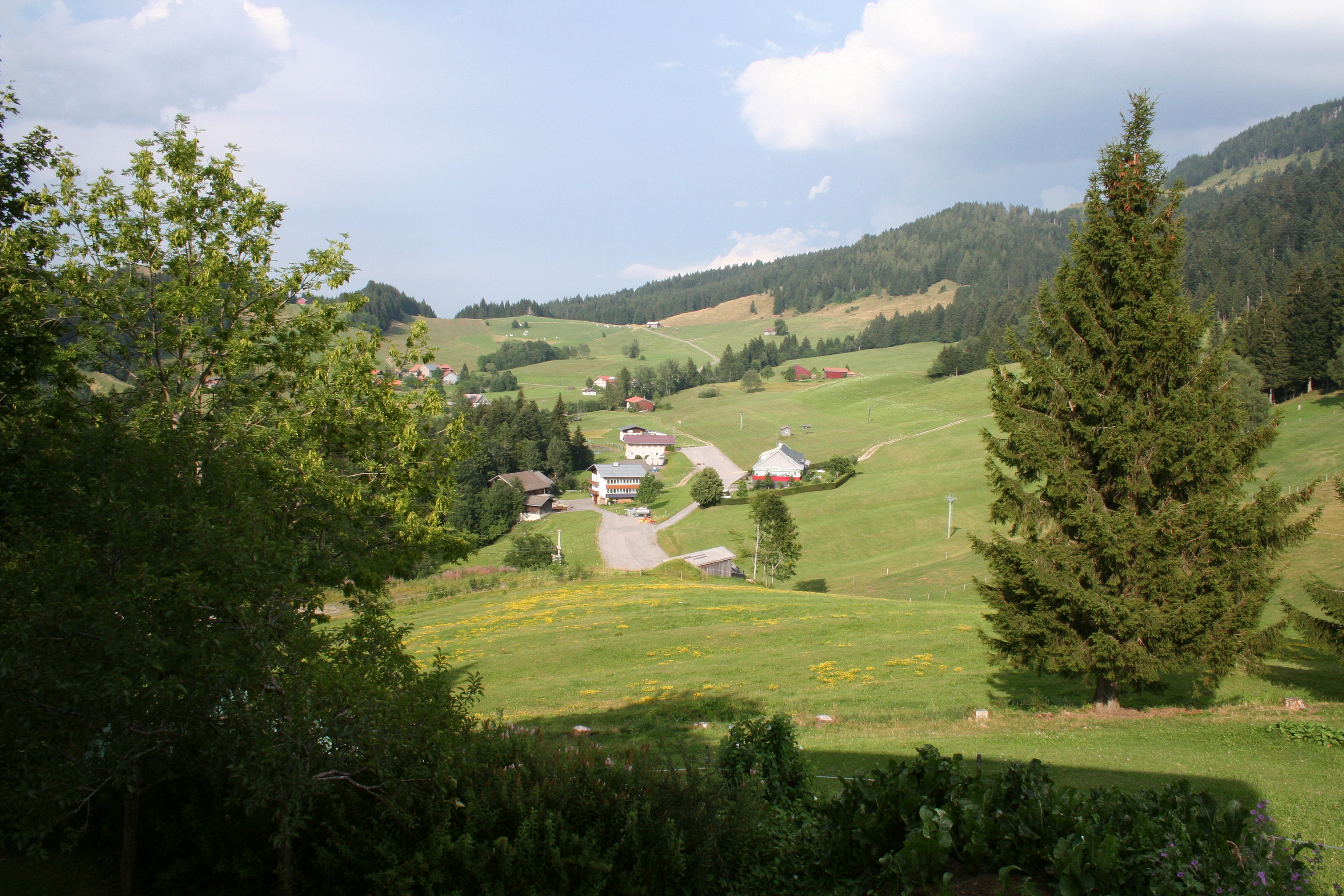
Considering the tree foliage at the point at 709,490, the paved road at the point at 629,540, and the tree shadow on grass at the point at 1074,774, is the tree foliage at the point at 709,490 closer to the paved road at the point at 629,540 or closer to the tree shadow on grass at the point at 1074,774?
the paved road at the point at 629,540

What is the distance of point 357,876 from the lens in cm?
723

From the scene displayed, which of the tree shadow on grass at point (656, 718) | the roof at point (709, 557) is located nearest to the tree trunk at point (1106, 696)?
the tree shadow on grass at point (656, 718)

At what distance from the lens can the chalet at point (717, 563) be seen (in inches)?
2367

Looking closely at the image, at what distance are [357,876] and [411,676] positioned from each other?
214 cm

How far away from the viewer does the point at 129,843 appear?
732cm

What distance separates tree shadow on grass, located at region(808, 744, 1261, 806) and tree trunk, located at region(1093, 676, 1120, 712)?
440 cm

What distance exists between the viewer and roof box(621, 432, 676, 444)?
401ft

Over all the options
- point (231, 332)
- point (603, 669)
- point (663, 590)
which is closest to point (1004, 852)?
point (231, 332)

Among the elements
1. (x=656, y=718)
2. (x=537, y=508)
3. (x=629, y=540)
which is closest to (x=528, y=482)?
(x=537, y=508)

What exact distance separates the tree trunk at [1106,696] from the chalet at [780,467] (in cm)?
8073

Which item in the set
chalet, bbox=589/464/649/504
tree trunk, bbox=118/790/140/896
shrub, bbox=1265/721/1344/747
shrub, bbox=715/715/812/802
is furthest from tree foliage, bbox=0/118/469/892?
chalet, bbox=589/464/649/504

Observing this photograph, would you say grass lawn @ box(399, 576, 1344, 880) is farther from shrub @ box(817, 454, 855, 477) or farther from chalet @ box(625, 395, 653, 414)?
chalet @ box(625, 395, 653, 414)

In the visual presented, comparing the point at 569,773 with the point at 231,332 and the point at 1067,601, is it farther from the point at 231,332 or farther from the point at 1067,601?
the point at 1067,601

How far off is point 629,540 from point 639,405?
3192 inches
